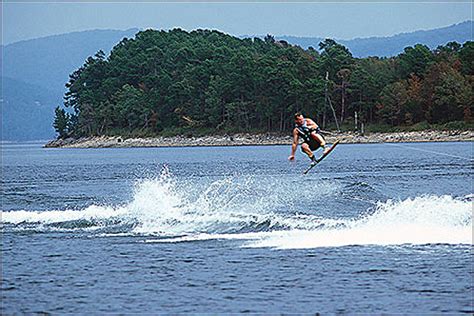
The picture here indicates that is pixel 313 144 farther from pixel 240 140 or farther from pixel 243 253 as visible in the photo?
pixel 240 140

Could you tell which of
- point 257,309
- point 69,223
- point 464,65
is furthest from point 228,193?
point 464,65

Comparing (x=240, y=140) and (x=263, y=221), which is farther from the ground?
(x=263, y=221)

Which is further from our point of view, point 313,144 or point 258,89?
point 258,89

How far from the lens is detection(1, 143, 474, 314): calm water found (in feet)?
50.8

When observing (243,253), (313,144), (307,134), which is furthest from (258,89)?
(243,253)

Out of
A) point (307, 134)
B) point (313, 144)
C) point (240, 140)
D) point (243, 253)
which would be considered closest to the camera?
point (243, 253)

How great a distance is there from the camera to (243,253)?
2031 centimetres

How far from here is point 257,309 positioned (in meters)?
14.7

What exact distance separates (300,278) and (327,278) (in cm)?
53

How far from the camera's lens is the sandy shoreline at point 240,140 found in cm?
10194

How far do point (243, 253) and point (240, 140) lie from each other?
105m

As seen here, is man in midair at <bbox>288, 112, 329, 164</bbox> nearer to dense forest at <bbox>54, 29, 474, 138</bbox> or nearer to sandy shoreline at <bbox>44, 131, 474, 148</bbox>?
sandy shoreline at <bbox>44, 131, 474, 148</bbox>

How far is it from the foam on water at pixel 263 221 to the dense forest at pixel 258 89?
75476 millimetres

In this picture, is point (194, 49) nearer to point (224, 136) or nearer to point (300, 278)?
point (224, 136)
